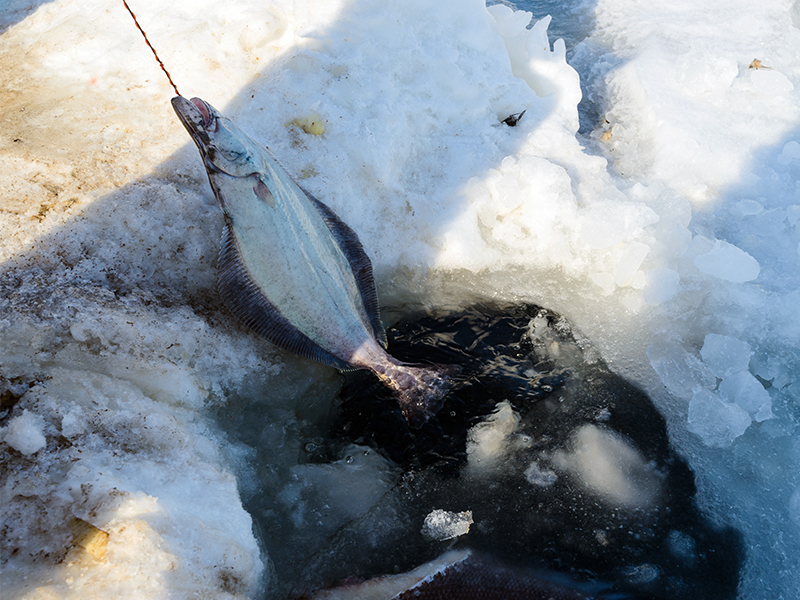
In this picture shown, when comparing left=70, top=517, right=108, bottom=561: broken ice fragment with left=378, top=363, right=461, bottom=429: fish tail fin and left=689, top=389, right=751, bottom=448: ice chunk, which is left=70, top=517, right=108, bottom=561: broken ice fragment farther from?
left=689, top=389, right=751, bottom=448: ice chunk

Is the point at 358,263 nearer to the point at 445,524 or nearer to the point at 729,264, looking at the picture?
the point at 445,524

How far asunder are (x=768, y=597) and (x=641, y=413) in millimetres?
A: 1087

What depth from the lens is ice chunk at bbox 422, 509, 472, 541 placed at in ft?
9.12

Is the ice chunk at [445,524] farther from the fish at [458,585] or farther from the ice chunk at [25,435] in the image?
the ice chunk at [25,435]

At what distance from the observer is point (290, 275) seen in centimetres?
294

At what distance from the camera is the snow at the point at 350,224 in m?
2.41

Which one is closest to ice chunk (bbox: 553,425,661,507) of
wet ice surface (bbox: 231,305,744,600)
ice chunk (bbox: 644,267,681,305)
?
wet ice surface (bbox: 231,305,744,600)

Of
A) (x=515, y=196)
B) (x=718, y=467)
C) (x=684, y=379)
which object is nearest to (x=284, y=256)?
(x=515, y=196)

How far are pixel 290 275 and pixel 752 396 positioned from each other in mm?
2948

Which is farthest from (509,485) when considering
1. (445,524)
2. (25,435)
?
(25,435)

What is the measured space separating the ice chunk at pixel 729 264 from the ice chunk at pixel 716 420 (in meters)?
0.95

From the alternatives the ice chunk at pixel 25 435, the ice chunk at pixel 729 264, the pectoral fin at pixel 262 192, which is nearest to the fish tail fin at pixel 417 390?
the pectoral fin at pixel 262 192

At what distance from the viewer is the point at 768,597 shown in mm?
2697

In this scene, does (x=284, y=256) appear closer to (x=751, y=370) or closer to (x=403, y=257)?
(x=403, y=257)
